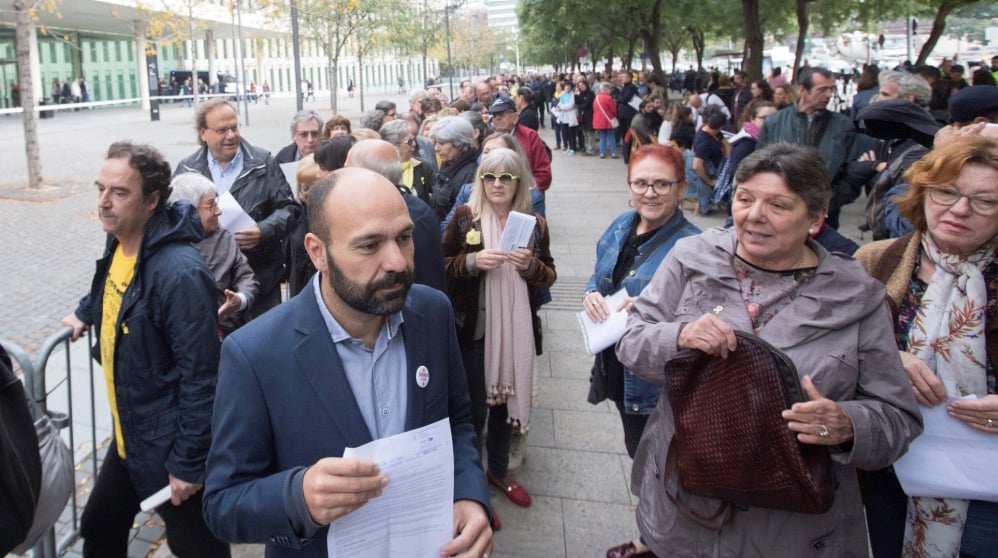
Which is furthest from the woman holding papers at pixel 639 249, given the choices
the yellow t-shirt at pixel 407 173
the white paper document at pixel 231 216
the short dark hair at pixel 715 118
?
the short dark hair at pixel 715 118

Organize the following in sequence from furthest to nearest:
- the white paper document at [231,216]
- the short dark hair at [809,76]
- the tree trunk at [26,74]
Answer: the tree trunk at [26,74] < the short dark hair at [809,76] < the white paper document at [231,216]

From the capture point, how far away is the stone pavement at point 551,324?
379cm

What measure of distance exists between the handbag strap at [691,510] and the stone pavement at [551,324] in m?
1.48

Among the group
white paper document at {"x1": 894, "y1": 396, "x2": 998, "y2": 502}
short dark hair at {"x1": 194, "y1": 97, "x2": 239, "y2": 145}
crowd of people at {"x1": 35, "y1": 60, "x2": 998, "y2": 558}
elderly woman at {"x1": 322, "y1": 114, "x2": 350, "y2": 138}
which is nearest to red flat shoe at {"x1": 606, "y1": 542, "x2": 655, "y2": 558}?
A: crowd of people at {"x1": 35, "y1": 60, "x2": 998, "y2": 558}

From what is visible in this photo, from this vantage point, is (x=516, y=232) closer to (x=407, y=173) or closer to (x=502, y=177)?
(x=502, y=177)

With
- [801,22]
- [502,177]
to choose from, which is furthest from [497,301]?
[801,22]

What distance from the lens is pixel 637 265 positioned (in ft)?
10.5

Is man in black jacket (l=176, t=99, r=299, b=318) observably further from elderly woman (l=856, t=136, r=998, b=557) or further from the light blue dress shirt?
elderly woman (l=856, t=136, r=998, b=557)

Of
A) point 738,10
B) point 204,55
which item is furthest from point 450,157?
point 204,55

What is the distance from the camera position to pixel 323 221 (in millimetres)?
1900

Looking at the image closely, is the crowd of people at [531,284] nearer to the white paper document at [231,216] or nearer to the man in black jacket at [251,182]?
the white paper document at [231,216]

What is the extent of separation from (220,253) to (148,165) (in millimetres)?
975

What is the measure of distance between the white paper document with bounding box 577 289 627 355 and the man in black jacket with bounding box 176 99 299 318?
2536 millimetres

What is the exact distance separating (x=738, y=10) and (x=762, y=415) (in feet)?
102
